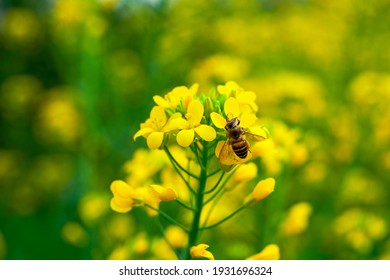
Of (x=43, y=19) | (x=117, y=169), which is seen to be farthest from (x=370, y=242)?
(x=43, y=19)

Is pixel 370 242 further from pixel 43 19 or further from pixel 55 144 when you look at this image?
pixel 43 19

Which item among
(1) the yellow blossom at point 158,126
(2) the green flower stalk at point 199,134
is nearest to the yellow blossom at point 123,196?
(2) the green flower stalk at point 199,134

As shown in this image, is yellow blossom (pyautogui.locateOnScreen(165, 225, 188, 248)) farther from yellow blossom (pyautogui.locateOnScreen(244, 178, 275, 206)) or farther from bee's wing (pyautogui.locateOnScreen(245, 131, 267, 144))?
bee's wing (pyautogui.locateOnScreen(245, 131, 267, 144))

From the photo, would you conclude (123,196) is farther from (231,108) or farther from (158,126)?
(231,108)

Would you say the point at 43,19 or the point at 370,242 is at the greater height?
the point at 43,19

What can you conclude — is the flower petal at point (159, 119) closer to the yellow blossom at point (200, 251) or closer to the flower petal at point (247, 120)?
the flower petal at point (247, 120)
